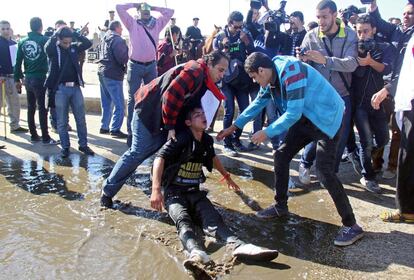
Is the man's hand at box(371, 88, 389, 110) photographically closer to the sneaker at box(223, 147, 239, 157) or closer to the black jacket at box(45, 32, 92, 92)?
the sneaker at box(223, 147, 239, 157)

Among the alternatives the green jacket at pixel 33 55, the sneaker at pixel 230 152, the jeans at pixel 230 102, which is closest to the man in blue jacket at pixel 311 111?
the sneaker at pixel 230 152

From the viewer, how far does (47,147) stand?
7.14 metres

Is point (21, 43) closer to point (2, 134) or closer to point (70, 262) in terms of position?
point (2, 134)

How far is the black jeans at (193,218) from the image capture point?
352 centimetres

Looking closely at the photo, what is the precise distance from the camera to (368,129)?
5.22 meters

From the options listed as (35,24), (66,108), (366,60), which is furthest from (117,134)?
(366,60)

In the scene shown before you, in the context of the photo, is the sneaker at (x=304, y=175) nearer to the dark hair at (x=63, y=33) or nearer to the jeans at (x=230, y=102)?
the jeans at (x=230, y=102)

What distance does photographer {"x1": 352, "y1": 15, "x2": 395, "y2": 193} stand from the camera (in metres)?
5.12

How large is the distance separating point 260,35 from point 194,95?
10.7 ft

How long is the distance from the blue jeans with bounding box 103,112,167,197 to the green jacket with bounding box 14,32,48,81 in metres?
3.75

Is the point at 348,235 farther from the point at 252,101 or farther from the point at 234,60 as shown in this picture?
the point at 234,60

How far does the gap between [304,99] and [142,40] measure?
392 cm

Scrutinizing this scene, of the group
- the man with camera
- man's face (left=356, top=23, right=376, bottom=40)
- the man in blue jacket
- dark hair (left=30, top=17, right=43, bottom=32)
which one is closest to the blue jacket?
the man in blue jacket

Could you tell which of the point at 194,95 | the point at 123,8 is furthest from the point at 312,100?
the point at 123,8
